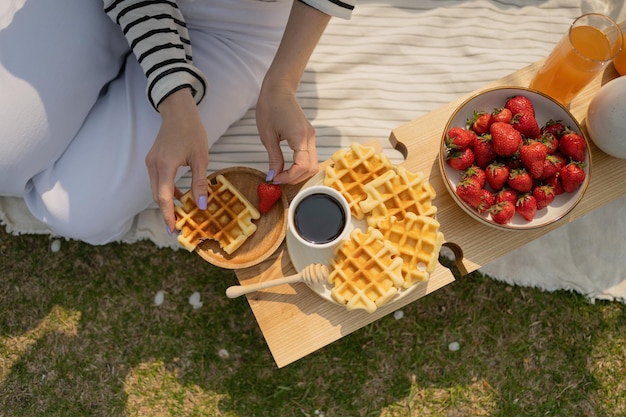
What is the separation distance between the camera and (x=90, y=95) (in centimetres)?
191

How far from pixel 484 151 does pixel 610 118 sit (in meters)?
0.41

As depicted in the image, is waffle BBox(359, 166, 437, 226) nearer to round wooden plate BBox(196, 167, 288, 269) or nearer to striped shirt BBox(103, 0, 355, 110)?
round wooden plate BBox(196, 167, 288, 269)

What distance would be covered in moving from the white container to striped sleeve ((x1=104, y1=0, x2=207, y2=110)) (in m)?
1.37

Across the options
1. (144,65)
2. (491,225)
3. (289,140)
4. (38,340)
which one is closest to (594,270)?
(491,225)

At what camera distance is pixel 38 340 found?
7.56 feet

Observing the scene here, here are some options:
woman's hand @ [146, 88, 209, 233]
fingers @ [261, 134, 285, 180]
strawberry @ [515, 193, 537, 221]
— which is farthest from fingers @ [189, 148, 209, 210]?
strawberry @ [515, 193, 537, 221]

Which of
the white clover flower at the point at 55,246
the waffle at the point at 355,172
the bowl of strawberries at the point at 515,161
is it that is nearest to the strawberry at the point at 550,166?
the bowl of strawberries at the point at 515,161

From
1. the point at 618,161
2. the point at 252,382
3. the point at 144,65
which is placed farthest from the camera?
the point at 252,382

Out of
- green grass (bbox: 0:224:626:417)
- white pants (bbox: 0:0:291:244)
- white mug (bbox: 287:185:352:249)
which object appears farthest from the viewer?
green grass (bbox: 0:224:626:417)

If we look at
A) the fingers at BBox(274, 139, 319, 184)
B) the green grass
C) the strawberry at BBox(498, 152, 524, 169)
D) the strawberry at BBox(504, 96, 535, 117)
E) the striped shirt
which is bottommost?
the green grass

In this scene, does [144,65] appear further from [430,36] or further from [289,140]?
[430,36]

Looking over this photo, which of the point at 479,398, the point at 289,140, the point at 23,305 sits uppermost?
the point at 289,140

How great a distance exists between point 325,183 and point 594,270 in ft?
4.93

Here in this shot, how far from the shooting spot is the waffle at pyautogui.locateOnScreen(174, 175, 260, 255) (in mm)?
1644
